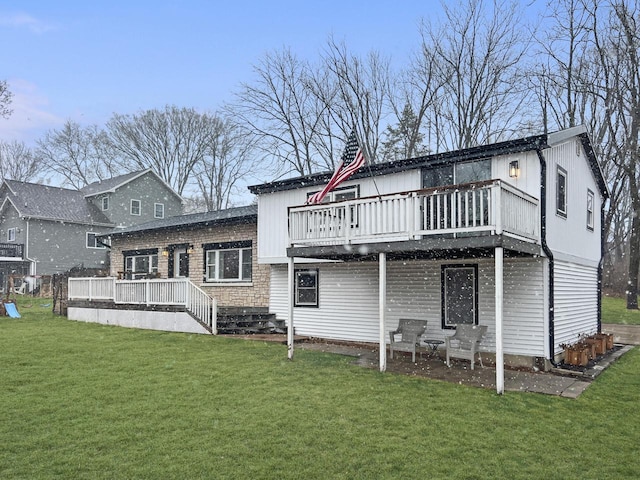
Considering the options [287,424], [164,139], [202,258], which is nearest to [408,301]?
[287,424]

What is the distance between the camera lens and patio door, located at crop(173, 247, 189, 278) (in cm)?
1811

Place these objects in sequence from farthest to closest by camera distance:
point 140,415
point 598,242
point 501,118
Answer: point 501,118
point 598,242
point 140,415

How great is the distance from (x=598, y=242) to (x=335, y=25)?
20028mm

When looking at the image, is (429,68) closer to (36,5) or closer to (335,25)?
(335,25)

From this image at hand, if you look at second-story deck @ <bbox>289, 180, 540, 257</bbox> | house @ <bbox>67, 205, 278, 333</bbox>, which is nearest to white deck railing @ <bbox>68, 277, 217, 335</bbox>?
house @ <bbox>67, 205, 278, 333</bbox>

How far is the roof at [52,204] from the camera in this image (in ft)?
104

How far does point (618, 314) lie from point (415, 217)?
734 inches

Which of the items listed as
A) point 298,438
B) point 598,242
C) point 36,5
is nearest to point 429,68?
point 598,242

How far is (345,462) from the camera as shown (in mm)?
5137

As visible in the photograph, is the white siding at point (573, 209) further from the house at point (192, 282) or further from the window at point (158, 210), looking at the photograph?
the window at point (158, 210)

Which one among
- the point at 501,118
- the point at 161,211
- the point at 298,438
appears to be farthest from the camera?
the point at 161,211

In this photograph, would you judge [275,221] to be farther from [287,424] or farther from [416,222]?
[287,424]

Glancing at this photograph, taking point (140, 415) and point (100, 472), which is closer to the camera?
point (100, 472)

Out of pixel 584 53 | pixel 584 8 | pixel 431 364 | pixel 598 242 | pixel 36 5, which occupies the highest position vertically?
pixel 584 8
